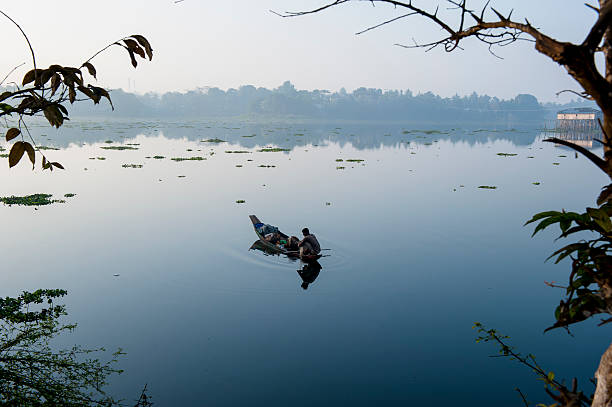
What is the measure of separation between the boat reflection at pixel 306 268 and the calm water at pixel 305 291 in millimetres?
228

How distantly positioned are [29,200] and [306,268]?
62.2ft

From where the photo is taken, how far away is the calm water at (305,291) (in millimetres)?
9508

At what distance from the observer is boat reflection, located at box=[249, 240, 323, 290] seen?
1506cm

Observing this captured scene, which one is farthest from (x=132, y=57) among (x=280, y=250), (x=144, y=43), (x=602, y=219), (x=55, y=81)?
(x=280, y=250)

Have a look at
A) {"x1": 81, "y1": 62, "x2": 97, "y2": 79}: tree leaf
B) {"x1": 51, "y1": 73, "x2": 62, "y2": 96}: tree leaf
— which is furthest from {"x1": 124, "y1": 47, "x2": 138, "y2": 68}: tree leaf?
{"x1": 51, "y1": 73, "x2": 62, "y2": 96}: tree leaf

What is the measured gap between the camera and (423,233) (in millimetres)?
20875

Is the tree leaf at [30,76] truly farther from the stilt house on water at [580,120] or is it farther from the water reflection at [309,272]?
the stilt house on water at [580,120]

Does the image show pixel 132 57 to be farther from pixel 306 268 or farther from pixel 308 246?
pixel 306 268

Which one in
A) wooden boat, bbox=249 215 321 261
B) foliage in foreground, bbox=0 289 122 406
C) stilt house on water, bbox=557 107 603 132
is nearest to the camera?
foliage in foreground, bbox=0 289 122 406

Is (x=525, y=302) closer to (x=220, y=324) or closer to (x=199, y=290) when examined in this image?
(x=220, y=324)

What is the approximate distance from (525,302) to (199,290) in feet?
33.9

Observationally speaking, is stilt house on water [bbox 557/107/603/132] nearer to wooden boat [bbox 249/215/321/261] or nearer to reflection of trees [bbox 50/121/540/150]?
reflection of trees [bbox 50/121/540/150]

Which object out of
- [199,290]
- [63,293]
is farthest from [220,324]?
[63,293]

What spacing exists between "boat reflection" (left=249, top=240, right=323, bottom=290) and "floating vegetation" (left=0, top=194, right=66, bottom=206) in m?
15.2
